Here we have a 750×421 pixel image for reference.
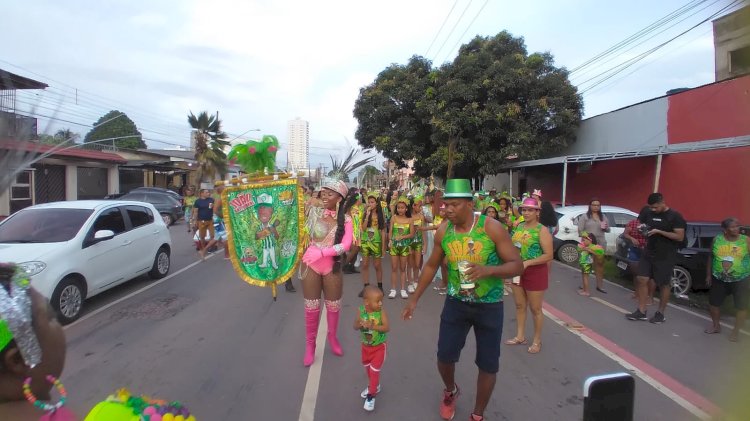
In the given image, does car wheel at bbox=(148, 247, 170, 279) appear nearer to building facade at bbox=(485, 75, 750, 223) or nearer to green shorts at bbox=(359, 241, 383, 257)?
green shorts at bbox=(359, 241, 383, 257)

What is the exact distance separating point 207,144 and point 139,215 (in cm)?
2053

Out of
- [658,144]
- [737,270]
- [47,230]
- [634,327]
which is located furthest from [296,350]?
[658,144]

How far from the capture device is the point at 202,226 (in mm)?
10883

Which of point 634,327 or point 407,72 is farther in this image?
point 407,72

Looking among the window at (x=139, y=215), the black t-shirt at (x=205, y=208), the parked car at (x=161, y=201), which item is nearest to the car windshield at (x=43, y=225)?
the window at (x=139, y=215)

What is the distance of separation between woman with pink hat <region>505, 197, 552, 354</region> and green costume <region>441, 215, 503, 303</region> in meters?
1.49

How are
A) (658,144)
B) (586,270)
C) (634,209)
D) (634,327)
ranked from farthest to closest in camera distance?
(634,209)
(658,144)
(586,270)
(634,327)

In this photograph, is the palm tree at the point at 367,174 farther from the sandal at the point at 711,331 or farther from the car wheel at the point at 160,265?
the sandal at the point at 711,331

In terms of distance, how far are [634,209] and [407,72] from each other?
10.9 metres

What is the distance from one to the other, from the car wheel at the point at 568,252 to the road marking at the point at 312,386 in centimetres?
756

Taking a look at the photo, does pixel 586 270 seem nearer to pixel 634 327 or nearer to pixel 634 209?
pixel 634 327

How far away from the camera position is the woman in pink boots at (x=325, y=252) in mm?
4184

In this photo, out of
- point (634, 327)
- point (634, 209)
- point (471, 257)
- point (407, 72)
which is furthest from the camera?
point (407, 72)

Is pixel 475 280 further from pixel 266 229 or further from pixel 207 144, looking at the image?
pixel 207 144
